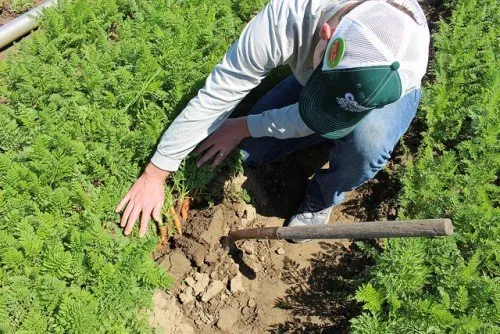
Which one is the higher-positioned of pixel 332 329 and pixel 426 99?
pixel 426 99

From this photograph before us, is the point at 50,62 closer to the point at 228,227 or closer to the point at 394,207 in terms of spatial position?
the point at 228,227

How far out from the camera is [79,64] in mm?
3477

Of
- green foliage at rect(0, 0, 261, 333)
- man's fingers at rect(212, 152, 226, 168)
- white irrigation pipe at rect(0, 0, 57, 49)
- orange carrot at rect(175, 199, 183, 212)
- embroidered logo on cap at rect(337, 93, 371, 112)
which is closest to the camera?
embroidered logo on cap at rect(337, 93, 371, 112)

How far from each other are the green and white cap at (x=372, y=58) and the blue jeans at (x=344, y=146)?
712 mm

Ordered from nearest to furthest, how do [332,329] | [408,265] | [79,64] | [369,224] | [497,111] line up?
[369,224], [408,265], [332,329], [79,64], [497,111]

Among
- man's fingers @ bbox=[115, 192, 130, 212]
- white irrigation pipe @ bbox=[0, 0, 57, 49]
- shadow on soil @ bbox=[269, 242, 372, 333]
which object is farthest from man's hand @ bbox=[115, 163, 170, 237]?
white irrigation pipe @ bbox=[0, 0, 57, 49]

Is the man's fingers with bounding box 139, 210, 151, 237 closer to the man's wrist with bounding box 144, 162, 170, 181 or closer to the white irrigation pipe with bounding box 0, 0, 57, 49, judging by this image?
the man's wrist with bounding box 144, 162, 170, 181

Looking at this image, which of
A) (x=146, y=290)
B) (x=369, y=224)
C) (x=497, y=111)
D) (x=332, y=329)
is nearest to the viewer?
(x=369, y=224)

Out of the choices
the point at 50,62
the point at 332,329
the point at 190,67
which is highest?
the point at 50,62

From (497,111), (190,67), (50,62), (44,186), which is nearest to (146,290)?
(44,186)

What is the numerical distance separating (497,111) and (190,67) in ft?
6.82

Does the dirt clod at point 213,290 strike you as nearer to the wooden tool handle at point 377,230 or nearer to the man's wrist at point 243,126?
the wooden tool handle at point 377,230

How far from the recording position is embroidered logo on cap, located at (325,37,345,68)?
6.88 feet

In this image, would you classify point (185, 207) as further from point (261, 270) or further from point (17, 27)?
point (17, 27)
